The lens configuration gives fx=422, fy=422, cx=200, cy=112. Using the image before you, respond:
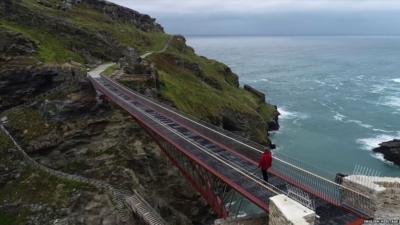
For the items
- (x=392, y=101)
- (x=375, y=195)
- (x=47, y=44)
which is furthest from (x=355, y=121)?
(x=375, y=195)

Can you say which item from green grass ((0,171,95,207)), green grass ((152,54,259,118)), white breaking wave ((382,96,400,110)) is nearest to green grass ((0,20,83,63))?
green grass ((152,54,259,118))

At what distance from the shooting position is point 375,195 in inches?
777

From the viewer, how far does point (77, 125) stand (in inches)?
1746

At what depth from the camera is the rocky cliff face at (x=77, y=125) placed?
35.8m

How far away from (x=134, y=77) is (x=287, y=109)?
49342mm

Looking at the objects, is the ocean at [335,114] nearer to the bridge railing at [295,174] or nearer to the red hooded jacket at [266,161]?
the bridge railing at [295,174]

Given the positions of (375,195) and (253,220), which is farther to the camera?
(253,220)

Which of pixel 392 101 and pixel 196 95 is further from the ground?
pixel 196 95

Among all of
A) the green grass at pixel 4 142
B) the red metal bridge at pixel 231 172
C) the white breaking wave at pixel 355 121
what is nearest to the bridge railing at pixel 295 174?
the red metal bridge at pixel 231 172

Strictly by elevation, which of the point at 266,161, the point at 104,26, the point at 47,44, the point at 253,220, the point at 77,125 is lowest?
the point at 77,125

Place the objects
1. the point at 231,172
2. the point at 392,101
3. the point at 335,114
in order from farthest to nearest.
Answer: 1. the point at 392,101
2. the point at 335,114
3. the point at 231,172

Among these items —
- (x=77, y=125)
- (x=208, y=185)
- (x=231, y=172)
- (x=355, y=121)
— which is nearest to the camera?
(x=231, y=172)

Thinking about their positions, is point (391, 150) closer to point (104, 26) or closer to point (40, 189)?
point (40, 189)

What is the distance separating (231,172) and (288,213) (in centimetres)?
823
